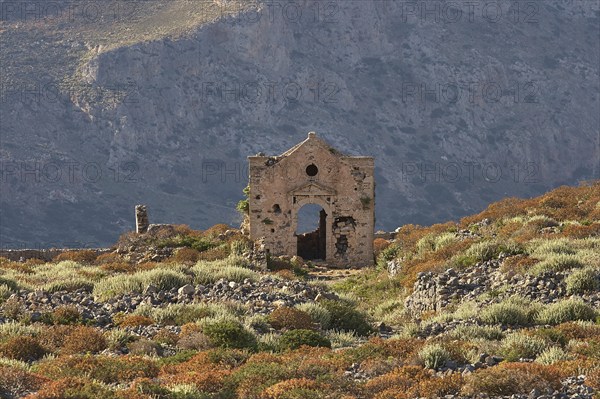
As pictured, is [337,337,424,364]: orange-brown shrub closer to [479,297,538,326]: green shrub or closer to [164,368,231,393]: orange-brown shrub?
[164,368,231,393]: orange-brown shrub

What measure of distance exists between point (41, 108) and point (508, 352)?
155749 millimetres

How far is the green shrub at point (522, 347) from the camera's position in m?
20.1

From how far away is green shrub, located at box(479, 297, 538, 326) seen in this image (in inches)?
961

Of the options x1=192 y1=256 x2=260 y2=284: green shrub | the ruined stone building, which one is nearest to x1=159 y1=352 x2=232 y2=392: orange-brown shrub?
x1=192 y1=256 x2=260 y2=284: green shrub

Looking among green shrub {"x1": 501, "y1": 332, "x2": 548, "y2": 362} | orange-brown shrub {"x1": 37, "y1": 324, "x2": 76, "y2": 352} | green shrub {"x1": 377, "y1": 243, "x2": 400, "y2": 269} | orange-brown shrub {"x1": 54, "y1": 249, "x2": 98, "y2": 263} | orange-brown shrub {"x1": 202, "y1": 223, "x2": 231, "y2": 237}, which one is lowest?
green shrub {"x1": 501, "y1": 332, "x2": 548, "y2": 362}

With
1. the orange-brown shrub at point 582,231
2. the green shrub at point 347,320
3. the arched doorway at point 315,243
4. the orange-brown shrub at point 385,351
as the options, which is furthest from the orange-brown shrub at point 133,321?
the arched doorway at point 315,243

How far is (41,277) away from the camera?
33125mm

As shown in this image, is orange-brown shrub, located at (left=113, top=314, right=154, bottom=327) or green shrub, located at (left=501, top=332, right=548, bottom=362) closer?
green shrub, located at (left=501, top=332, right=548, bottom=362)

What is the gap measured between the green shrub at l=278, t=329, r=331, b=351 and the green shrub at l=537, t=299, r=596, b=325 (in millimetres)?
4586

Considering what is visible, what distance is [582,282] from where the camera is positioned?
27.0 meters

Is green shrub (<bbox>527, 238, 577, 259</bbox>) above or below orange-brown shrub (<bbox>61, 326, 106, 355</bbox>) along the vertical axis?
above

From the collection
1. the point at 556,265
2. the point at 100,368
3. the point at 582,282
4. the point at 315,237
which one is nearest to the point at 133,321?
the point at 100,368

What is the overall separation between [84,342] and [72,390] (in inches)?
222

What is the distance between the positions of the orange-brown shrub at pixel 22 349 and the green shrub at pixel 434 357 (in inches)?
259
